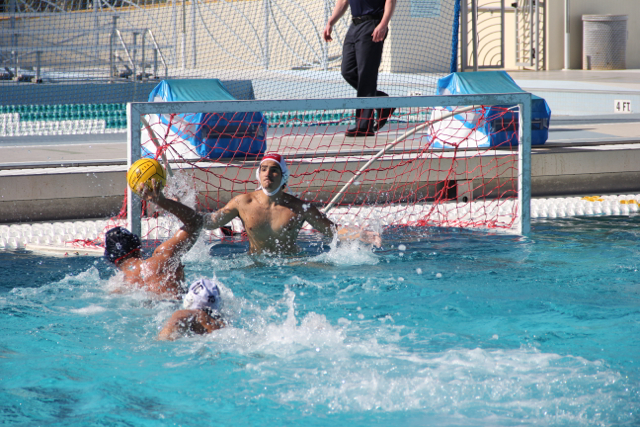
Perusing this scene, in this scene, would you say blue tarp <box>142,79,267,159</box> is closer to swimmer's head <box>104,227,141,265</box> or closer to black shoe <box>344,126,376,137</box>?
black shoe <box>344,126,376,137</box>

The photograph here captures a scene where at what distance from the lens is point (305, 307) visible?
3787 millimetres

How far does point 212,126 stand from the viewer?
623 centimetres

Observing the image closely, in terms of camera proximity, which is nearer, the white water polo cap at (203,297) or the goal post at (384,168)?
the white water polo cap at (203,297)

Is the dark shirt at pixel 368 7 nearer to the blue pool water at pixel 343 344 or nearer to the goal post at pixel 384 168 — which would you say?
the goal post at pixel 384 168

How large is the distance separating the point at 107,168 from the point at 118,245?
2356 millimetres

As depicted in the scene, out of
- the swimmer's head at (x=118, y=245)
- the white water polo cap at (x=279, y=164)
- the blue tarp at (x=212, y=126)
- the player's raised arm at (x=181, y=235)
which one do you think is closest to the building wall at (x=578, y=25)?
the blue tarp at (x=212, y=126)

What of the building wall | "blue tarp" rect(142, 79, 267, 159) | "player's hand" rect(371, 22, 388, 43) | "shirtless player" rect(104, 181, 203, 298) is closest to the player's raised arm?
"shirtless player" rect(104, 181, 203, 298)

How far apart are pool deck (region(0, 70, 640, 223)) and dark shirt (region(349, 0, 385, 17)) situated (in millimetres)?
2042

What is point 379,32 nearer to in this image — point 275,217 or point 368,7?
point 368,7

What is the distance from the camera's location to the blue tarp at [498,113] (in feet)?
21.7

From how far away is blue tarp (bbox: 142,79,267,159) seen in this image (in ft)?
20.2

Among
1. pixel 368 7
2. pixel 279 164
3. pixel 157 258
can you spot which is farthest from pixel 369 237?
pixel 368 7

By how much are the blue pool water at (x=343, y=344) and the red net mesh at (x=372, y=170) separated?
1.05m

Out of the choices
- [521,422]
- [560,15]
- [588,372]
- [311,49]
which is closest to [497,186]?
[588,372]
